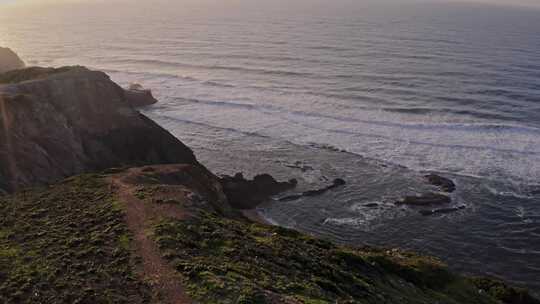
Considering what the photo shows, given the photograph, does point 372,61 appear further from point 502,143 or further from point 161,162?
point 161,162

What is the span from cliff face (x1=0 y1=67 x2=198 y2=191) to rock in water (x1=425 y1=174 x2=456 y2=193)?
2297cm

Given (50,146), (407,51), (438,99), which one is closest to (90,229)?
(50,146)

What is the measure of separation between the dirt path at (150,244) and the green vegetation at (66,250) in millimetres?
520

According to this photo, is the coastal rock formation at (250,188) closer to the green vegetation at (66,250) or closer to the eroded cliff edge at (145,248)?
the eroded cliff edge at (145,248)

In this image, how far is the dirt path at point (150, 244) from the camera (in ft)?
59.6

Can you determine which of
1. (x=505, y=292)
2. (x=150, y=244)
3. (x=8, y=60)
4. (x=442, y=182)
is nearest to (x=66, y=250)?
(x=150, y=244)

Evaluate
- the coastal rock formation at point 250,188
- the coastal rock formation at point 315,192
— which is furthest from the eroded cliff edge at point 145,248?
the coastal rock formation at point 315,192

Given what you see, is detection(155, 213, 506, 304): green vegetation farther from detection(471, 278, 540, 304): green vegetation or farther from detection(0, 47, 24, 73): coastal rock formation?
detection(0, 47, 24, 73): coastal rock formation

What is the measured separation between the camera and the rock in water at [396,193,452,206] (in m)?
43.5

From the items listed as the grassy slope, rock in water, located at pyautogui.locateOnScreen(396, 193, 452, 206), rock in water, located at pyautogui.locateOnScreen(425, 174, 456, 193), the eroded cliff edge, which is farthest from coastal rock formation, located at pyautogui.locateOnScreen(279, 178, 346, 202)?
the grassy slope

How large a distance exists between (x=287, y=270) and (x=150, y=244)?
20.6 ft

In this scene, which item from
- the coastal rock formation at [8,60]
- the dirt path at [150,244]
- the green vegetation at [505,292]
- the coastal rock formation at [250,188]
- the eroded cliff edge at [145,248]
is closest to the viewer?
the dirt path at [150,244]

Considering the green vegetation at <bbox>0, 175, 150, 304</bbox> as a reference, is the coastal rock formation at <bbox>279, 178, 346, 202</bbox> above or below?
below

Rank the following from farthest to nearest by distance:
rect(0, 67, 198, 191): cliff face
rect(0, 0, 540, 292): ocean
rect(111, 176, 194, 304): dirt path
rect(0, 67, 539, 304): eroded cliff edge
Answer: rect(0, 0, 540, 292): ocean
rect(0, 67, 198, 191): cliff face
rect(0, 67, 539, 304): eroded cliff edge
rect(111, 176, 194, 304): dirt path
